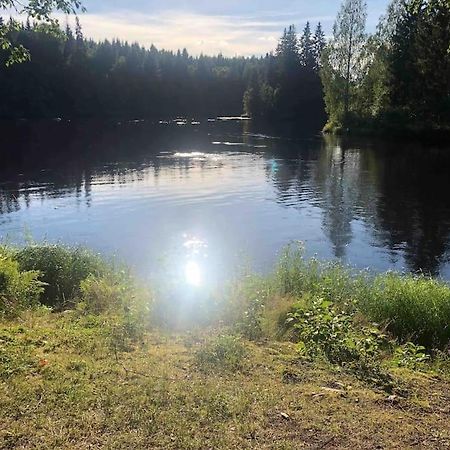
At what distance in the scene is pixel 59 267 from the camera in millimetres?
11742

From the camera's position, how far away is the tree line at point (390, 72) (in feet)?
175

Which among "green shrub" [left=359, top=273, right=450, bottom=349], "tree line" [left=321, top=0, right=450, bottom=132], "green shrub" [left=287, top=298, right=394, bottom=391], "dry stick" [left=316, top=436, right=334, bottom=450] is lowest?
"green shrub" [left=359, top=273, right=450, bottom=349]

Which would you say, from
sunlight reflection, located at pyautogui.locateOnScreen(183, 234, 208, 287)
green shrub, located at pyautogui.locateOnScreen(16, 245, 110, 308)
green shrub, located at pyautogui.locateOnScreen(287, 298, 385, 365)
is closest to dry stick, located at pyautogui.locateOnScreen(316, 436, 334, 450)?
green shrub, located at pyautogui.locateOnScreen(287, 298, 385, 365)

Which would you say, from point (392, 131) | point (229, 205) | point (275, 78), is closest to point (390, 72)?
point (392, 131)

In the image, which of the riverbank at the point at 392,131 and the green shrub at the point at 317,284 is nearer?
the green shrub at the point at 317,284

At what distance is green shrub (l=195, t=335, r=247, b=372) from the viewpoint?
20.2 ft

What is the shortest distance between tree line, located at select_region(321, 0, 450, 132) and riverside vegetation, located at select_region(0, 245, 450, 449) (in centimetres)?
4604

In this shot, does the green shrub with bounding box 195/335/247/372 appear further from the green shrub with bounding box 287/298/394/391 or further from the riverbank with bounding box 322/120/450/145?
the riverbank with bounding box 322/120/450/145

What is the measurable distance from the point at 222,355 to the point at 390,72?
59.6 metres

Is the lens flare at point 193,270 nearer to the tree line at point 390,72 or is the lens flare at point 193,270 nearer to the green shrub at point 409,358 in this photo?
the green shrub at point 409,358

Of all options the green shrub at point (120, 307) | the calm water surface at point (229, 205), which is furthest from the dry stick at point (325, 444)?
the calm water surface at point (229, 205)

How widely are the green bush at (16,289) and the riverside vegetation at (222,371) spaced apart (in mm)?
30

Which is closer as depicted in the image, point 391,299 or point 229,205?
point 391,299

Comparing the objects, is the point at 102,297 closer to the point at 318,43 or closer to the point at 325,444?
the point at 325,444
